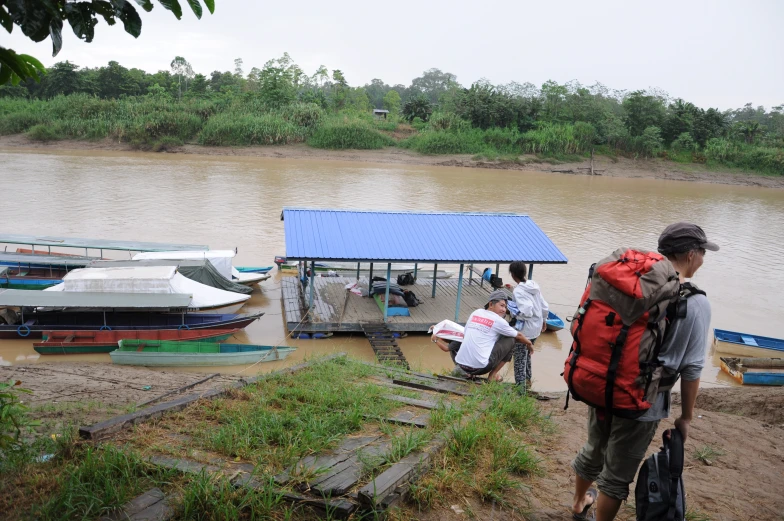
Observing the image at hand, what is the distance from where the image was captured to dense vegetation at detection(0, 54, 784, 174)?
47.3m

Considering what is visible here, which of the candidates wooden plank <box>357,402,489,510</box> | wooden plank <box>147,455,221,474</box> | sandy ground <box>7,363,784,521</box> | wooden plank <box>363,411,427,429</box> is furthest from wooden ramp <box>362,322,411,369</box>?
wooden plank <box>147,455,221,474</box>

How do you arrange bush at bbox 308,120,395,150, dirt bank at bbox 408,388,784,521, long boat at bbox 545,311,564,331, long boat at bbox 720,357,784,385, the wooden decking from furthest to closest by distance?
bush at bbox 308,120,395,150 < long boat at bbox 545,311,564,331 < the wooden decking < long boat at bbox 720,357,784,385 < dirt bank at bbox 408,388,784,521

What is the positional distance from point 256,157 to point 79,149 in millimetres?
13339

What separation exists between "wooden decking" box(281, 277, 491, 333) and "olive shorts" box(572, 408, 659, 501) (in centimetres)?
929

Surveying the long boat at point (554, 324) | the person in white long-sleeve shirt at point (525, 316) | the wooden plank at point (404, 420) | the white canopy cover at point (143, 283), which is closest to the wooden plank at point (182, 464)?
the wooden plank at point (404, 420)

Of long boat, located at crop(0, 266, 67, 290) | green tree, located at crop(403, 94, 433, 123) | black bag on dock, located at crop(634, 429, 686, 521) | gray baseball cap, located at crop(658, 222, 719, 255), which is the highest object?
green tree, located at crop(403, 94, 433, 123)

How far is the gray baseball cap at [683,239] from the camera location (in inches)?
118

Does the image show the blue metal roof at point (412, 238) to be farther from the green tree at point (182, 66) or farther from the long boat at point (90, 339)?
the green tree at point (182, 66)

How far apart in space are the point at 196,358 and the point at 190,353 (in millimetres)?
151

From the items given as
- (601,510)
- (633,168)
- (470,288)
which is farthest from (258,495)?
(633,168)

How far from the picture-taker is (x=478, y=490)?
11.2 feet

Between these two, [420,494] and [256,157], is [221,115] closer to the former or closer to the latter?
[256,157]

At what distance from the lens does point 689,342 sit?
9.14 feet

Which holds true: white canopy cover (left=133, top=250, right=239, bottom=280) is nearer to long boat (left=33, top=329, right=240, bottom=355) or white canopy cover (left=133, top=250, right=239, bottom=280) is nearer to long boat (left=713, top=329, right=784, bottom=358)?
long boat (left=33, top=329, right=240, bottom=355)
